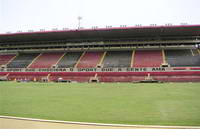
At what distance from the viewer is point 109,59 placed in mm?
39406

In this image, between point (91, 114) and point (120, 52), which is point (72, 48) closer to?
point (120, 52)

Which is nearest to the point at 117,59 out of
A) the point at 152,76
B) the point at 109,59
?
the point at 109,59

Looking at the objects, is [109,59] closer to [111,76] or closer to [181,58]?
[111,76]

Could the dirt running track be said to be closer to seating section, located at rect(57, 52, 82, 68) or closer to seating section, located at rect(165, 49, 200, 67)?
seating section, located at rect(165, 49, 200, 67)

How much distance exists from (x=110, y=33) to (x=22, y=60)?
15.2 metres

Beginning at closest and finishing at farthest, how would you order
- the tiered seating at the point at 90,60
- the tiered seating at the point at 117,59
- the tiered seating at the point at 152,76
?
the tiered seating at the point at 152,76 → the tiered seating at the point at 117,59 → the tiered seating at the point at 90,60

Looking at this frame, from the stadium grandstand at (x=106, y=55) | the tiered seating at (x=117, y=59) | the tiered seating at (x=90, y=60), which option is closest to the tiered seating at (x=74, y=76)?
Result: the stadium grandstand at (x=106, y=55)

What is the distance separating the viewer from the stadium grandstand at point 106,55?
3378cm

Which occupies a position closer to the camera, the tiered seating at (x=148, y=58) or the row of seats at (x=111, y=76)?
the row of seats at (x=111, y=76)

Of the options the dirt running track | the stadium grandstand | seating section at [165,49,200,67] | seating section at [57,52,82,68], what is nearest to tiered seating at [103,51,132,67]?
the stadium grandstand

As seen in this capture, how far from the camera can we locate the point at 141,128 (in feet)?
19.4

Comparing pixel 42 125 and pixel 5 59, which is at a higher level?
pixel 5 59

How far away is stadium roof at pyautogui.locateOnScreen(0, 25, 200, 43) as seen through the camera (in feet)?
123

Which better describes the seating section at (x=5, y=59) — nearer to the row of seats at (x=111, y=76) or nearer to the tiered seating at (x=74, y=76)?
the row of seats at (x=111, y=76)
